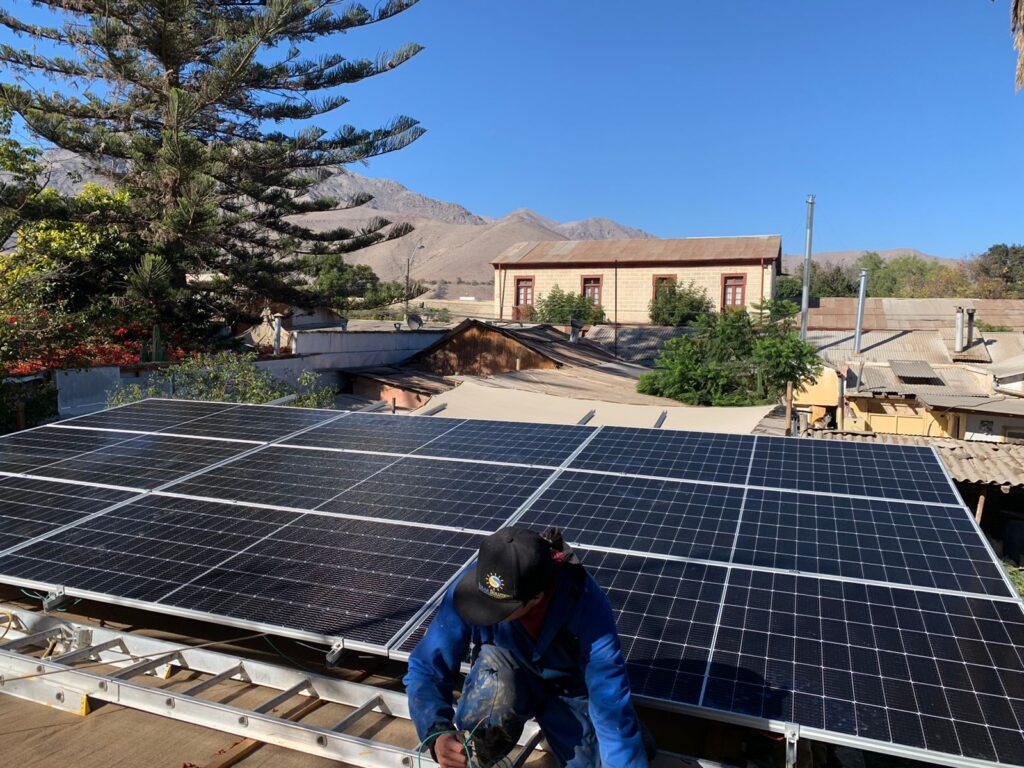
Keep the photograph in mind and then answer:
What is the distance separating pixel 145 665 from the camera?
10.5ft

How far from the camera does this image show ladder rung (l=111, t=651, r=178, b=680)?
3.11 meters

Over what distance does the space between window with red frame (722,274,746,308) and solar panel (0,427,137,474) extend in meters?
37.9

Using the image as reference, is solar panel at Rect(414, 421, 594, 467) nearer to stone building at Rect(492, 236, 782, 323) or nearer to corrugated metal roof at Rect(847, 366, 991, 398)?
corrugated metal roof at Rect(847, 366, 991, 398)

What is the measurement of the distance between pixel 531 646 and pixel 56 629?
8.49ft

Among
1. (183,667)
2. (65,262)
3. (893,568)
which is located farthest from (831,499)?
(65,262)

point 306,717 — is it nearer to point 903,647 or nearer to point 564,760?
point 564,760

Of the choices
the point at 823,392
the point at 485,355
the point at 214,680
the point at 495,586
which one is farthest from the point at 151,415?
the point at 823,392

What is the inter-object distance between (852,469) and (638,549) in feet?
6.75

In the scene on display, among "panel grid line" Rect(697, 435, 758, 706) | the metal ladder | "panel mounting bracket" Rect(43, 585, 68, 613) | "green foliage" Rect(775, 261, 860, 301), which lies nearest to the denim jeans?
the metal ladder

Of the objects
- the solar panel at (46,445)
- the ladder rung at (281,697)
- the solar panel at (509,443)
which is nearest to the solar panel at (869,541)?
the solar panel at (509,443)

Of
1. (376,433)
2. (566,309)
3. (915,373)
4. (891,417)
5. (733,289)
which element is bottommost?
(891,417)

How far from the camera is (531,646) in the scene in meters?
2.47

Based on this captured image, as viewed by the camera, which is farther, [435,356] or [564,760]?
[435,356]

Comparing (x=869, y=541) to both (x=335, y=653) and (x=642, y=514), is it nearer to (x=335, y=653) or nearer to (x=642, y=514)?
(x=642, y=514)
